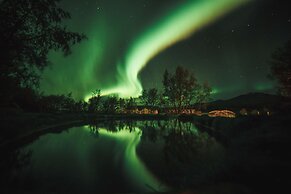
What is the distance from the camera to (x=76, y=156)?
41.2 feet

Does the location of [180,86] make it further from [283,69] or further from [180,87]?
[283,69]

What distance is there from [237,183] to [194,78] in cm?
8092

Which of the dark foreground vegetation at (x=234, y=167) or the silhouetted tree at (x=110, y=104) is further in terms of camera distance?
the silhouetted tree at (x=110, y=104)

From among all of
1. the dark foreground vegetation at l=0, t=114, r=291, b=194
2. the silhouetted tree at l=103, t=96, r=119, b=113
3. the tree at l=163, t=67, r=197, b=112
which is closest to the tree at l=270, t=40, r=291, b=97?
the dark foreground vegetation at l=0, t=114, r=291, b=194

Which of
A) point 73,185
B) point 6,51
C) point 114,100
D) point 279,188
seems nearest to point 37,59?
point 6,51

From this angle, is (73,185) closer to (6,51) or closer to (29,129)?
(6,51)

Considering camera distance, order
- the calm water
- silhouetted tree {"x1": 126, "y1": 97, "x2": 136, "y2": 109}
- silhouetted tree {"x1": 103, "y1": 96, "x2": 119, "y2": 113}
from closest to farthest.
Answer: the calm water < silhouetted tree {"x1": 103, "y1": 96, "x2": 119, "y2": 113} < silhouetted tree {"x1": 126, "y1": 97, "x2": 136, "y2": 109}

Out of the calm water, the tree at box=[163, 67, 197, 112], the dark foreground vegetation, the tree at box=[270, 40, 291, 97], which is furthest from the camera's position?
the tree at box=[163, 67, 197, 112]

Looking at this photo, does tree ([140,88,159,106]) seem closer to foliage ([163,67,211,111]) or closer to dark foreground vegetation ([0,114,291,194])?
foliage ([163,67,211,111])

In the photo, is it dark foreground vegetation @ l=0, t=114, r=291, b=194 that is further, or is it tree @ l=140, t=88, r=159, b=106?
tree @ l=140, t=88, r=159, b=106

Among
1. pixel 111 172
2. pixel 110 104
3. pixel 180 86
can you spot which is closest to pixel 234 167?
pixel 111 172

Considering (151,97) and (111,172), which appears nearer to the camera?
(111,172)

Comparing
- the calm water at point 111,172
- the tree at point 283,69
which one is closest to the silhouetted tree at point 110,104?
the tree at point 283,69

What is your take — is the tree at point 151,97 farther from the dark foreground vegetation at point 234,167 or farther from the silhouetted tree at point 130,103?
the dark foreground vegetation at point 234,167
